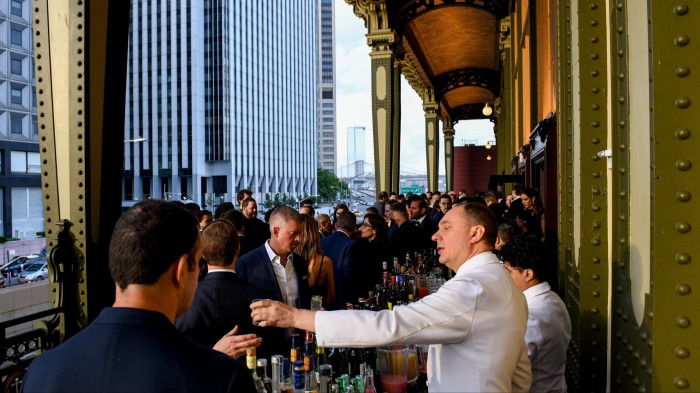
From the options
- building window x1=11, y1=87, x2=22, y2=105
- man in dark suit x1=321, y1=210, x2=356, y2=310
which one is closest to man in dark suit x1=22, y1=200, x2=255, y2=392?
man in dark suit x1=321, y1=210, x2=356, y2=310

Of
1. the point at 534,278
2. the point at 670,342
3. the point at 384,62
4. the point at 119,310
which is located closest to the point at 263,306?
the point at 119,310

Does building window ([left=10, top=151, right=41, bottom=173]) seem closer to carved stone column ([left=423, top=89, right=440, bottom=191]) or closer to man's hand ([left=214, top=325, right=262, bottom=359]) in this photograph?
carved stone column ([left=423, top=89, right=440, bottom=191])

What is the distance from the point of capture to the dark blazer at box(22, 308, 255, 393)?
4.27 feet

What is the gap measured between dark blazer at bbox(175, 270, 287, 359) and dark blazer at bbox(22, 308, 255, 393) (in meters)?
1.38

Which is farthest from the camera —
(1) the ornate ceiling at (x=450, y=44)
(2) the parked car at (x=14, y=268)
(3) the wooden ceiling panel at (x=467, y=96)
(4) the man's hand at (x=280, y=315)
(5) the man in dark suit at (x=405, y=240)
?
(3) the wooden ceiling panel at (x=467, y=96)

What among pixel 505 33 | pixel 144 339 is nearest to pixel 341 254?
pixel 144 339

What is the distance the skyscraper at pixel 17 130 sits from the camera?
38.6 metres

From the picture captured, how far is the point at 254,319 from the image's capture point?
82.3 inches

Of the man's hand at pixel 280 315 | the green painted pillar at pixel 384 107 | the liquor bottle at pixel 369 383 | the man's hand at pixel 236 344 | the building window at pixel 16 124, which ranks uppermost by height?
the building window at pixel 16 124

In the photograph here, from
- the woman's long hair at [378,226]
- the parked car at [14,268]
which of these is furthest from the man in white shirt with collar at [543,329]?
the parked car at [14,268]

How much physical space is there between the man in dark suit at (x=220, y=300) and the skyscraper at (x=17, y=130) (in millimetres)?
42411

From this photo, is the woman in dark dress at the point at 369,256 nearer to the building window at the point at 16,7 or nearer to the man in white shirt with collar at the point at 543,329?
the man in white shirt with collar at the point at 543,329

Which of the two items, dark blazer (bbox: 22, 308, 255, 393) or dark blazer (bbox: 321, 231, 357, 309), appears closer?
dark blazer (bbox: 22, 308, 255, 393)

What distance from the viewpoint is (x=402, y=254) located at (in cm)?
737
